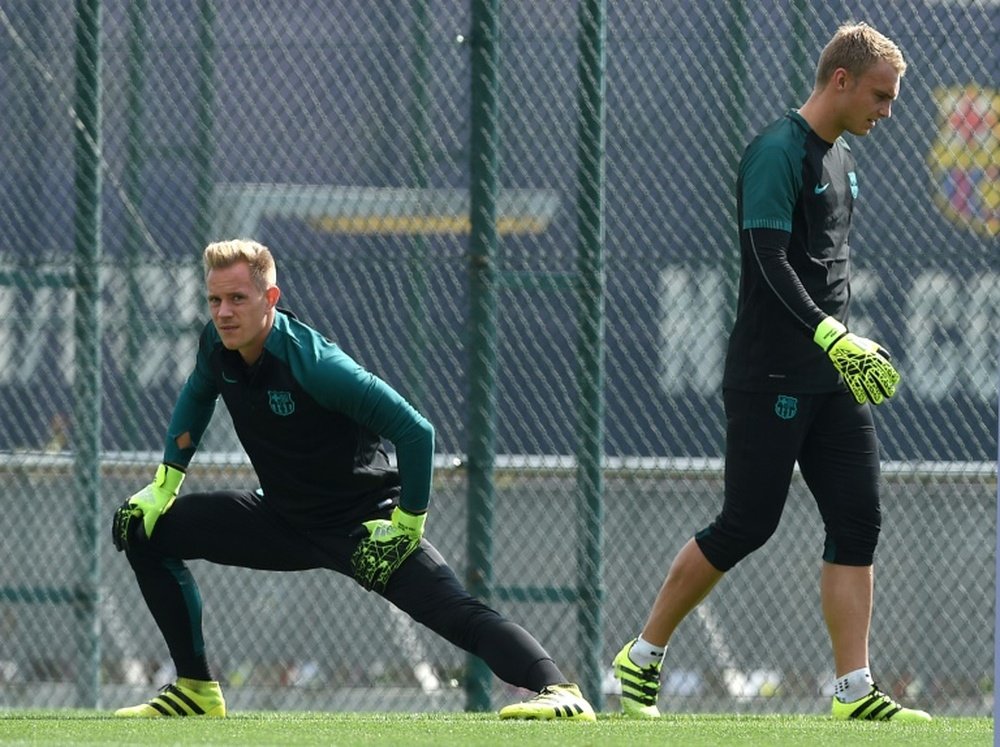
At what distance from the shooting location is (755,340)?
562 centimetres

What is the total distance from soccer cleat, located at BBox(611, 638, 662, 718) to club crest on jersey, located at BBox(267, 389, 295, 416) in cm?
134

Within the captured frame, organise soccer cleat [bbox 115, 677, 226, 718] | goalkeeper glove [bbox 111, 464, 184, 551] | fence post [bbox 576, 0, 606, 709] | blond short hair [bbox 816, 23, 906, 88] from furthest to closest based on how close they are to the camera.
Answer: fence post [bbox 576, 0, 606, 709] < soccer cleat [bbox 115, 677, 226, 718] < goalkeeper glove [bbox 111, 464, 184, 551] < blond short hair [bbox 816, 23, 906, 88]

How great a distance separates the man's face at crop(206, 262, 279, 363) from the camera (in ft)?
17.8

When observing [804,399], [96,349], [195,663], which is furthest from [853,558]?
[96,349]

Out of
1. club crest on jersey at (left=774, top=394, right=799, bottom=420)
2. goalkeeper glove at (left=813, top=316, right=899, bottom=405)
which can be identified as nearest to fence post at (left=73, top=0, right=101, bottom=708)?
club crest on jersey at (left=774, top=394, right=799, bottom=420)

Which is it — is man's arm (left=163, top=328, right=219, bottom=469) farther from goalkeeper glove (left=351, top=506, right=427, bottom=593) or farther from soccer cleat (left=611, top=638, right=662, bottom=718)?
soccer cleat (left=611, top=638, right=662, bottom=718)

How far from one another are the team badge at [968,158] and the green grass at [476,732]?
200 cm

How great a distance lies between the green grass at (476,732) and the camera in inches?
190

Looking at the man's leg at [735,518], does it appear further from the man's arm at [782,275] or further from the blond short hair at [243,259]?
the blond short hair at [243,259]

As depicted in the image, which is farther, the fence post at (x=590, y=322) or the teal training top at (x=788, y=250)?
the fence post at (x=590, y=322)

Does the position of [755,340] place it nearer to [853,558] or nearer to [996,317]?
[853,558]

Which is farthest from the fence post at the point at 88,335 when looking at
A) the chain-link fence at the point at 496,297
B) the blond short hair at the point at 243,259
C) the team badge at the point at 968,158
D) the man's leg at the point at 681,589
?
the team badge at the point at 968,158

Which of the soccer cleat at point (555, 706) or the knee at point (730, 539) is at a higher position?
the knee at point (730, 539)

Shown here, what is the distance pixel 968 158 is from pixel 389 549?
9.52 ft
